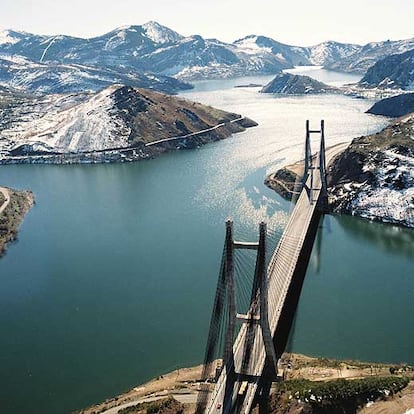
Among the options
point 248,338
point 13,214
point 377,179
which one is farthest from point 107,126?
point 248,338

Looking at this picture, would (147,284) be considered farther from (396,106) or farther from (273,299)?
(396,106)

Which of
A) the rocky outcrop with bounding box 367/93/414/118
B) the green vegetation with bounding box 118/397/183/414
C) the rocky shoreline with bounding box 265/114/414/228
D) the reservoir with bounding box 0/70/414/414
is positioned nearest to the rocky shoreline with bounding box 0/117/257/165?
the reservoir with bounding box 0/70/414/414

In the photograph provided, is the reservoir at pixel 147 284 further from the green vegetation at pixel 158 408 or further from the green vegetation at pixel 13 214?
the green vegetation at pixel 158 408

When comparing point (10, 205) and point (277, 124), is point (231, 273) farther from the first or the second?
point (277, 124)

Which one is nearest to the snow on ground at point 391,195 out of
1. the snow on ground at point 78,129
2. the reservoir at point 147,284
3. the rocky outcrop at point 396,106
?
the reservoir at point 147,284

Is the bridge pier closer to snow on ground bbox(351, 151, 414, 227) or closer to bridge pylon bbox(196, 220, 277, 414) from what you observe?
bridge pylon bbox(196, 220, 277, 414)

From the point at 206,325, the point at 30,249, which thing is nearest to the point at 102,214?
the point at 30,249
